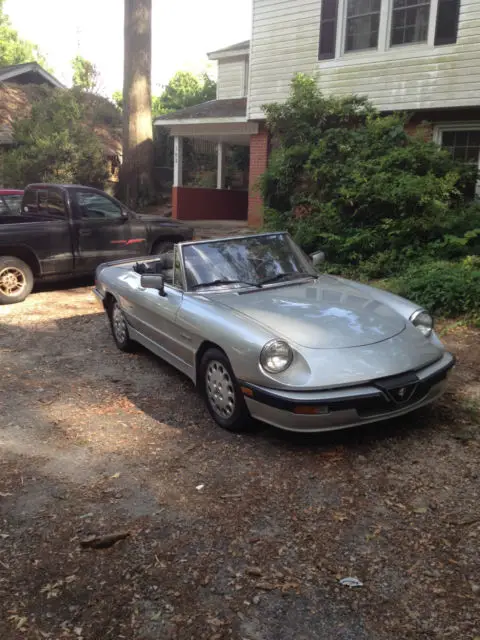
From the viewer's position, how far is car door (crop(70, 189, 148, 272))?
9500 millimetres

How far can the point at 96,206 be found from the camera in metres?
9.73

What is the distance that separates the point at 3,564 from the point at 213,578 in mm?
1041

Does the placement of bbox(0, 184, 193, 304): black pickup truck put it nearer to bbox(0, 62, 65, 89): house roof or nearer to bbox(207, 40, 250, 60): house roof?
bbox(207, 40, 250, 60): house roof

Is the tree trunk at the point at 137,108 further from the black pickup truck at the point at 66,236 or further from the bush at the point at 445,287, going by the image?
the bush at the point at 445,287

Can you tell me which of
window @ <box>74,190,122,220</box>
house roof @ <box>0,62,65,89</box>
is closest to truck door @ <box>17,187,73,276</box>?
window @ <box>74,190,122,220</box>

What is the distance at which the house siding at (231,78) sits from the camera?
808 inches

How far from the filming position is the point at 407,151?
10.2 m

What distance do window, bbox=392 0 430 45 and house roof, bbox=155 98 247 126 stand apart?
15.4ft

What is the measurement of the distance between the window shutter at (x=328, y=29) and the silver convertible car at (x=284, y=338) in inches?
379

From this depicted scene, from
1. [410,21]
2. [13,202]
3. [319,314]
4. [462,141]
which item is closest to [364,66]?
[410,21]

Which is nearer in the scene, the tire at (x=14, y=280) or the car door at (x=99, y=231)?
the tire at (x=14, y=280)

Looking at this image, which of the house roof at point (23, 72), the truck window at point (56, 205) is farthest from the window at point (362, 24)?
the house roof at point (23, 72)

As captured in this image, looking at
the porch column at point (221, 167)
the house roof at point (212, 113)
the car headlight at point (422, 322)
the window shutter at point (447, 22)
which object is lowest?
the car headlight at point (422, 322)

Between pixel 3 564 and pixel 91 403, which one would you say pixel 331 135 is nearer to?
pixel 91 403
